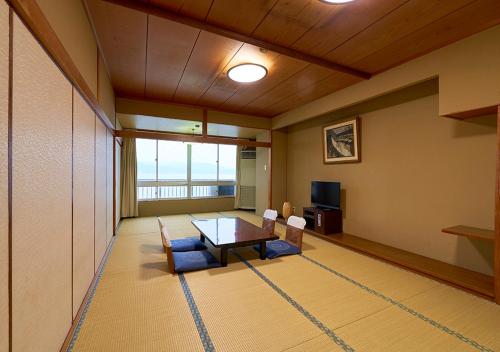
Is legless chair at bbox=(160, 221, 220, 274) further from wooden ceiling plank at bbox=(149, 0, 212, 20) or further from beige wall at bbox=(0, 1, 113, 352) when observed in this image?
wooden ceiling plank at bbox=(149, 0, 212, 20)

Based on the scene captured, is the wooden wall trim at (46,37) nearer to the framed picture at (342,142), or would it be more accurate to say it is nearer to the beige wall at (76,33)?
the beige wall at (76,33)

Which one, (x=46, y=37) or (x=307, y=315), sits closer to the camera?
(x=46, y=37)

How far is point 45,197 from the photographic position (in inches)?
50.5

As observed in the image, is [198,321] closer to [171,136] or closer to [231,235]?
[231,235]

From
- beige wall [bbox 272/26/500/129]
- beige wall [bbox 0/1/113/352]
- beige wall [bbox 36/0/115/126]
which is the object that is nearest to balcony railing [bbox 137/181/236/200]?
beige wall [bbox 36/0/115/126]

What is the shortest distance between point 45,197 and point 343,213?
4353mm

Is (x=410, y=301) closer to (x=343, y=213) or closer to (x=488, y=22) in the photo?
(x=343, y=213)

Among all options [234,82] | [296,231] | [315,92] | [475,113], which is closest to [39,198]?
[234,82]

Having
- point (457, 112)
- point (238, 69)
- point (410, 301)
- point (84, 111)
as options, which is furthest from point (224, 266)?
point (457, 112)

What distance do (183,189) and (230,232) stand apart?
13.7ft

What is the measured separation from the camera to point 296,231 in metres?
3.61

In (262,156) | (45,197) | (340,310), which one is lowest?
(340,310)

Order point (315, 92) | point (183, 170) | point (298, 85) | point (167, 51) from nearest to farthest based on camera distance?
point (167, 51), point (298, 85), point (315, 92), point (183, 170)
